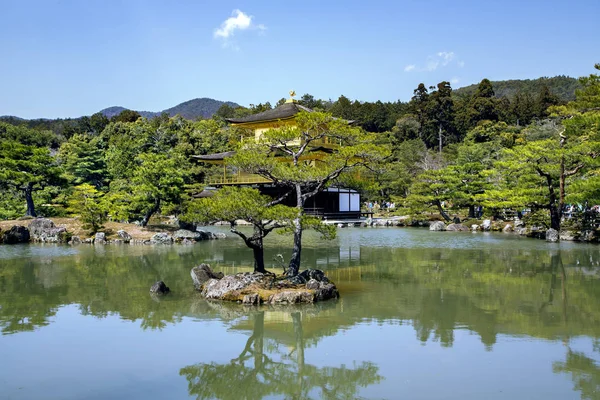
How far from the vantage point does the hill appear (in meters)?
84.2

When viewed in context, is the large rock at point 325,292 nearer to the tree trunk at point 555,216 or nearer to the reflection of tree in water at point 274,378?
the reflection of tree in water at point 274,378

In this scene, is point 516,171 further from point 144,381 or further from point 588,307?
point 144,381

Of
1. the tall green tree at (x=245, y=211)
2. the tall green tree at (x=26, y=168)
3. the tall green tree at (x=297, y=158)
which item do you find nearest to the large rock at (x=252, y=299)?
the tall green tree at (x=245, y=211)

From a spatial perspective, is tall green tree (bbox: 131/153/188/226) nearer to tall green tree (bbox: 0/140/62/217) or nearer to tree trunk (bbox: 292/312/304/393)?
tall green tree (bbox: 0/140/62/217)

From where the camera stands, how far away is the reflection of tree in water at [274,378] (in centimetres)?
527

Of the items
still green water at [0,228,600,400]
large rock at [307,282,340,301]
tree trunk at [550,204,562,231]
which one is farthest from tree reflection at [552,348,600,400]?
tree trunk at [550,204,562,231]

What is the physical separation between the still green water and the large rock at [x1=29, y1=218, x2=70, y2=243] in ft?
21.9

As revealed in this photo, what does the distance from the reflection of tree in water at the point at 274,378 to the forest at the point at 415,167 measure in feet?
19.1

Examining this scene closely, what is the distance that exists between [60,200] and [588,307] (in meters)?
22.0

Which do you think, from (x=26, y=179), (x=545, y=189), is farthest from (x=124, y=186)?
(x=545, y=189)

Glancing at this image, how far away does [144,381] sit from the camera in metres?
5.50

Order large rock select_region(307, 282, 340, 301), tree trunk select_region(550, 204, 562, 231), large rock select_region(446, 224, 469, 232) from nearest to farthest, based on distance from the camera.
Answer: large rock select_region(307, 282, 340, 301) → tree trunk select_region(550, 204, 562, 231) → large rock select_region(446, 224, 469, 232)

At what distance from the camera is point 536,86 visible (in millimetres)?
91562

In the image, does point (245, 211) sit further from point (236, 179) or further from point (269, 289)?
point (236, 179)
